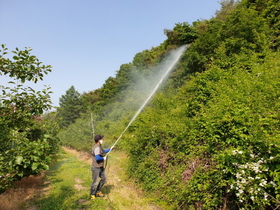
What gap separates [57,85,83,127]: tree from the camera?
66125 millimetres

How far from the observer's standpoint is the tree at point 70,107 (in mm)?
66125

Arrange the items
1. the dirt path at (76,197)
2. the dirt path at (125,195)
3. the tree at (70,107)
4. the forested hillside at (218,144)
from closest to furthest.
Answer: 1. the forested hillside at (218,144)
2. the dirt path at (125,195)
3. the dirt path at (76,197)
4. the tree at (70,107)

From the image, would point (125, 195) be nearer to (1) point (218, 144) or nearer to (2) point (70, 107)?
(1) point (218, 144)

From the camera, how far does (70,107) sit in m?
67.5

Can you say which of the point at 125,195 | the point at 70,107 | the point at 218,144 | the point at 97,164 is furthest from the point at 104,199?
the point at 70,107

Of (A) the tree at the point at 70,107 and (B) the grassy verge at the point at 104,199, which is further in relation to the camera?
(A) the tree at the point at 70,107

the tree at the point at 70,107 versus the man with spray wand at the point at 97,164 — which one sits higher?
the tree at the point at 70,107

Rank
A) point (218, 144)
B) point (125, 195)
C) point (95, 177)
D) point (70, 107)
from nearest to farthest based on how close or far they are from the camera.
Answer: point (218, 144) → point (95, 177) → point (125, 195) → point (70, 107)

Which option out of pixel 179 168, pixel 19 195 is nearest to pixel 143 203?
pixel 179 168

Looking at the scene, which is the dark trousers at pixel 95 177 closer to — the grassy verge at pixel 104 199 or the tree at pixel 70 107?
the grassy verge at pixel 104 199

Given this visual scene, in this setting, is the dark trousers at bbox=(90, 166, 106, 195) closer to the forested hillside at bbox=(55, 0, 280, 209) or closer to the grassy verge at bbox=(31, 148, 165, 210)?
the grassy verge at bbox=(31, 148, 165, 210)

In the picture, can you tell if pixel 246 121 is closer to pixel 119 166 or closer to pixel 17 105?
pixel 17 105

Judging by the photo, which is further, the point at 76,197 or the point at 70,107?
the point at 70,107

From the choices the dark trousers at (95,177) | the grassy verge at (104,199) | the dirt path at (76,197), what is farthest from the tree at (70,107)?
the dark trousers at (95,177)
